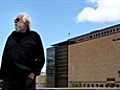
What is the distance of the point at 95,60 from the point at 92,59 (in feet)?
4.49

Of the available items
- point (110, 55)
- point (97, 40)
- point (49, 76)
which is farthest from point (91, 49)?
point (49, 76)

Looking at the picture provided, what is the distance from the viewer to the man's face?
106 inches

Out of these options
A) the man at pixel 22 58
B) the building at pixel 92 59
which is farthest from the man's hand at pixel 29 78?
the building at pixel 92 59

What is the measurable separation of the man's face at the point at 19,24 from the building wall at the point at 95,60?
6637cm

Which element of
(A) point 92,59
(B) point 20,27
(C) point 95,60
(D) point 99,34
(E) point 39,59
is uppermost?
(D) point 99,34

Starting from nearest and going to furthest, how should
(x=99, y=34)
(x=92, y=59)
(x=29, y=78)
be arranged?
(x=29, y=78) → (x=92, y=59) → (x=99, y=34)

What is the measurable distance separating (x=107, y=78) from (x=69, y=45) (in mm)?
22349

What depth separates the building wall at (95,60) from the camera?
6956 cm

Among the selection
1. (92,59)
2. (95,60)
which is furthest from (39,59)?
(92,59)

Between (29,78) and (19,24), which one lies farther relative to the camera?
(19,24)

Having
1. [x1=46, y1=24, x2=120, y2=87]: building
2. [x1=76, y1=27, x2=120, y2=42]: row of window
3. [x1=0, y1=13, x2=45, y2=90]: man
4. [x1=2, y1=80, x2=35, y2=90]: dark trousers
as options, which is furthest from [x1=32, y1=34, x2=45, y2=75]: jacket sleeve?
[x1=76, y1=27, x2=120, y2=42]: row of window

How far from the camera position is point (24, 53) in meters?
2.59

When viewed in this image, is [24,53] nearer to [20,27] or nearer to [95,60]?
[20,27]

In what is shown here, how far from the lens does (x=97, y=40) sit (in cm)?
7606
